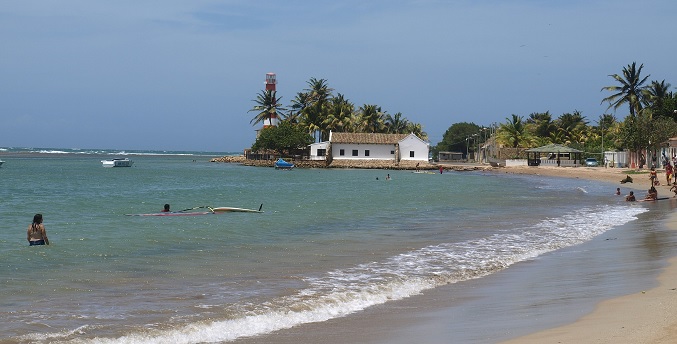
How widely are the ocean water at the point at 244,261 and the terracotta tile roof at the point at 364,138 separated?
62.7m

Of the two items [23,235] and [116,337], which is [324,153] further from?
[116,337]

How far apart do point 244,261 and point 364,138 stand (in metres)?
81.9

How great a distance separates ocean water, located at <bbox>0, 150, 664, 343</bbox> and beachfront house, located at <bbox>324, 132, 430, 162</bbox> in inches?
2476

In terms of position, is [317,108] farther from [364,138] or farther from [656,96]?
[656,96]

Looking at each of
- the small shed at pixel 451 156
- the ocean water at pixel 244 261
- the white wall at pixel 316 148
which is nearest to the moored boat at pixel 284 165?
the white wall at pixel 316 148

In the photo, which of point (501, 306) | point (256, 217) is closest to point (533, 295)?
point (501, 306)

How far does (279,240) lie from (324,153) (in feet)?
261

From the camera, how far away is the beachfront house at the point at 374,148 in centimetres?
9662

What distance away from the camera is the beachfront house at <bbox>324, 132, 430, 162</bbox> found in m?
96.6

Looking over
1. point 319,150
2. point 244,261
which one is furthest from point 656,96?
point 244,261

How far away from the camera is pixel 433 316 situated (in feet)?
31.8

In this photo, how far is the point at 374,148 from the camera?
96.9 meters

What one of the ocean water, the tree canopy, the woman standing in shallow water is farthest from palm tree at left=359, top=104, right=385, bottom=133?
the woman standing in shallow water

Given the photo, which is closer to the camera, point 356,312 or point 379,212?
point 356,312
